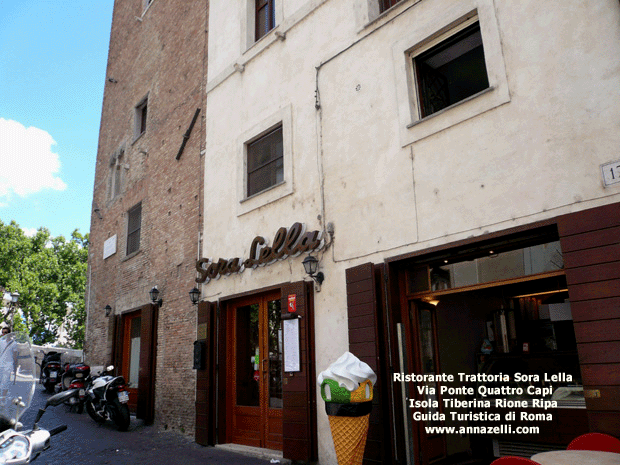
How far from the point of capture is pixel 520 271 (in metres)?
5.45

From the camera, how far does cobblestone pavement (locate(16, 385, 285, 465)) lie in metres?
7.64

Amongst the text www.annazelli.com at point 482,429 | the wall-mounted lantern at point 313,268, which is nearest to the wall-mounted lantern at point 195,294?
the wall-mounted lantern at point 313,268

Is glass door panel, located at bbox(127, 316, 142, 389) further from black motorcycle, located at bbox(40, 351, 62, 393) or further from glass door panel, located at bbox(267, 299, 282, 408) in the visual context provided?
glass door panel, located at bbox(267, 299, 282, 408)

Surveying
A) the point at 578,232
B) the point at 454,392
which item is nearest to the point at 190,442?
the point at 454,392

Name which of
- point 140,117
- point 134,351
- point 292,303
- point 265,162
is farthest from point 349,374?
point 140,117

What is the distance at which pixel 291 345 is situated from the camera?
7539 mm

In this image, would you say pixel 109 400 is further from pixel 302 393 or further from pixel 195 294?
pixel 302 393

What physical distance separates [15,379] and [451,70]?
6.20 meters

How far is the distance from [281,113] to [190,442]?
234 inches

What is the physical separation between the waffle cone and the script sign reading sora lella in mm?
2646

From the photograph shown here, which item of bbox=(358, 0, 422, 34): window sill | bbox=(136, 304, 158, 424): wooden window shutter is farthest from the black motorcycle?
bbox=(358, 0, 422, 34): window sill

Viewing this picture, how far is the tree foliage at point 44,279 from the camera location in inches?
1460

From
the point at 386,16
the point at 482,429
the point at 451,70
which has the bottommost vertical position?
the point at 482,429

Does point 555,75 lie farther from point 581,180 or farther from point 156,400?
point 156,400
